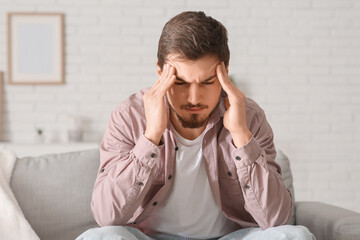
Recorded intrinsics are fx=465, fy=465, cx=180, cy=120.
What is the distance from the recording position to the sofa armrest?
5.89ft

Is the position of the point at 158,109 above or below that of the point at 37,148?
above

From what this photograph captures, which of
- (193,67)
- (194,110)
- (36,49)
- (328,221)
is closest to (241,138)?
(194,110)

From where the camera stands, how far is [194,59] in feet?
5.44

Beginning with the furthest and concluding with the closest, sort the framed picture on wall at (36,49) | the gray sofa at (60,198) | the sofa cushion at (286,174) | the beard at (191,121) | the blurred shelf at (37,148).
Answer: the framed picture on wall at (36,49) → the blurred shelf at (37,148) → the sofa cushion at (286,174) → the gray sofa at (60,198) → the beard at (191,121)

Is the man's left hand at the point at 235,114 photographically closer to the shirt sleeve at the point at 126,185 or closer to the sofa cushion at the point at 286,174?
the shirt sleeve at the point at 126,185

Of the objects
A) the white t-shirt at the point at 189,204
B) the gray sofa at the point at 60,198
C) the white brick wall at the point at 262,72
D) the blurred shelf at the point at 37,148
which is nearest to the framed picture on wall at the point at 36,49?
the white brick wall at the point at 262,72

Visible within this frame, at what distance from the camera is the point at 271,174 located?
5.57 ft

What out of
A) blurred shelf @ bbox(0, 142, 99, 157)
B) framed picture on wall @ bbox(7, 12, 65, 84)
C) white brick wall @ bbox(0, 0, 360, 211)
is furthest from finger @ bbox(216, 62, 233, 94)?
framed picture on wall @ bbox(7, 12, 65, 84)

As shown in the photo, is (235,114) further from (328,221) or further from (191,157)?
(328,221)

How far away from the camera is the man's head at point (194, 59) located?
65.7 inches

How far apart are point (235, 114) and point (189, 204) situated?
1.31 ft

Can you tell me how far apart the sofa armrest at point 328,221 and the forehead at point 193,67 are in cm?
79

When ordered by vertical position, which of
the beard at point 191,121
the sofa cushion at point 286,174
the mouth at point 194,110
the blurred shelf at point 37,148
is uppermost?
the mouth at point 194,110

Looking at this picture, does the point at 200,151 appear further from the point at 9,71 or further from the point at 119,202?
the point at 9,71
